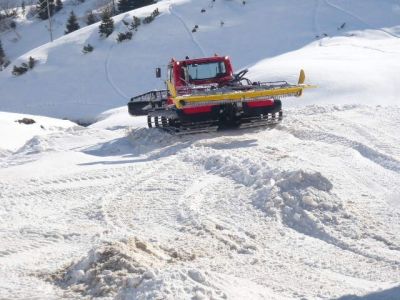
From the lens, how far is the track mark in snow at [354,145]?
9345 mm

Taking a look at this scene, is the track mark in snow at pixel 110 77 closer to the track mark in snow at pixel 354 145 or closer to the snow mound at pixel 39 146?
the snow mound at pixel 39 146

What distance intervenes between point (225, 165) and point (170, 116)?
151 inches

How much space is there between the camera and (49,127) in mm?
18047

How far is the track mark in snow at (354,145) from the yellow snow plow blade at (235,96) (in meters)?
0.75

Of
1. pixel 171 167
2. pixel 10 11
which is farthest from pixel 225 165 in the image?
pixel 10 11

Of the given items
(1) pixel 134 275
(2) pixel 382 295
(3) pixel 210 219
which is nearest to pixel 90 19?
(3) pixel 210 219

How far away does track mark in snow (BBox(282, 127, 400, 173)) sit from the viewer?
30.7 feet

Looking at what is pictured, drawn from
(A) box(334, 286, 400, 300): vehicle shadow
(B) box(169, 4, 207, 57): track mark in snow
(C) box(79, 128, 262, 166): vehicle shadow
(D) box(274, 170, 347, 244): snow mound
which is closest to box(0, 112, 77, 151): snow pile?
(C) box(79, 128, 262, 166): vehicle shadow

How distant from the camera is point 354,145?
10.6m

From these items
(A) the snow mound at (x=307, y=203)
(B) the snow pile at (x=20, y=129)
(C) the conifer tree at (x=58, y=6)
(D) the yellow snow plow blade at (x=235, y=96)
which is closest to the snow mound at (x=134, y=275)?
(A) the snow mound at (x=307, y=203)

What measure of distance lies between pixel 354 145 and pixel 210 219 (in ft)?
14.2

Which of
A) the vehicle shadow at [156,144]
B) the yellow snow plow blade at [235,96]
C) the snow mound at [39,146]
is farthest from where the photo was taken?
the snow mound at [39,146]

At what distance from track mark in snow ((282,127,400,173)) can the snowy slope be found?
39.3 ft

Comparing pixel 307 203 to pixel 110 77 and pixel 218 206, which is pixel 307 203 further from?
pixel 110 77
